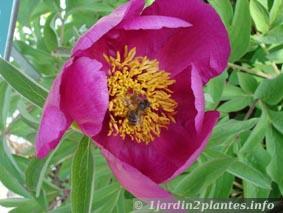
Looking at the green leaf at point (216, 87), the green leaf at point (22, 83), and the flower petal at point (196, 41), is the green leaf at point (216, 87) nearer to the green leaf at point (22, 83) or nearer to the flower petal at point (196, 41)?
the flower petal at point (196, 41)

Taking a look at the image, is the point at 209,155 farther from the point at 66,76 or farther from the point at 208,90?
the point at 66,76

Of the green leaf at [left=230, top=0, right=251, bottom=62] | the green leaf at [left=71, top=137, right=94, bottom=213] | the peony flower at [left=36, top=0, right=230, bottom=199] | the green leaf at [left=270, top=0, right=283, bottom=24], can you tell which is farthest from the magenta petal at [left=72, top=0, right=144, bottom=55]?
the green leaf at [left=270, top=0, right=283, bottom=24]

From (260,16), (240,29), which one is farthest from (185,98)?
(260,16)

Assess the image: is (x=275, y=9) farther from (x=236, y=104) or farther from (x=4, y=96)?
(x=4, y=96)

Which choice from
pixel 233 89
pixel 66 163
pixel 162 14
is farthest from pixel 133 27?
pixel 66 163

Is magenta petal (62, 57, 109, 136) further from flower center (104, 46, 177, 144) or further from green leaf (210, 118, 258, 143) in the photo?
green leaf (210, 118, 258, 143)

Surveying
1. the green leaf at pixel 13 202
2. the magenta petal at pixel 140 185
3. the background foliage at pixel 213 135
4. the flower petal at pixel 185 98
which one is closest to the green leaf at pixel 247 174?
the background foliage at pixel 213 135

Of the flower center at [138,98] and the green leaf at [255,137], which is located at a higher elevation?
the flower center at [138,98]
